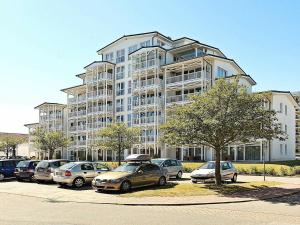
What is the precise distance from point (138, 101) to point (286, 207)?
39879 mm

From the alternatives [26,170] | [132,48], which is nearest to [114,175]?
[26,170]

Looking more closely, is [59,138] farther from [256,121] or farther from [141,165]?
[256,121]

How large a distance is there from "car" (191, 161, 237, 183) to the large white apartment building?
17343mm

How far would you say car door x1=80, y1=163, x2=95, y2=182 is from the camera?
21625mm

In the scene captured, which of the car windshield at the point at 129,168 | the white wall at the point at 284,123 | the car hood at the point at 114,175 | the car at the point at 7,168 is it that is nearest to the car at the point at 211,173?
the car windshield at the point at 129,168

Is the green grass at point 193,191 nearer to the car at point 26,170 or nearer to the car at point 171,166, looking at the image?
the car at point 171,166

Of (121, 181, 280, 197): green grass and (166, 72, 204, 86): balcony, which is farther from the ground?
(166, 72, 204, 86): balcony

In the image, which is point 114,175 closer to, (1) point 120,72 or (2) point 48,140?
(2) point 48,140

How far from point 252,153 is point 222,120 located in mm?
27724

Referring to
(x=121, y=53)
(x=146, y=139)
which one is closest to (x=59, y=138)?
(x=146, y=139)

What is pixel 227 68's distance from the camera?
163 ft

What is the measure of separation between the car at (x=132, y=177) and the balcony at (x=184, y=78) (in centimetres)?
2592

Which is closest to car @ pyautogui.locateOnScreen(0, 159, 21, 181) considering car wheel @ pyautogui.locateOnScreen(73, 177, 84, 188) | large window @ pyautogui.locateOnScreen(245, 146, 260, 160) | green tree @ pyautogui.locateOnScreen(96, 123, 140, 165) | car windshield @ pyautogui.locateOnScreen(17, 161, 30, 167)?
car windshield @ pyautogui.locateOnScreen(17, 161, 30, 167)

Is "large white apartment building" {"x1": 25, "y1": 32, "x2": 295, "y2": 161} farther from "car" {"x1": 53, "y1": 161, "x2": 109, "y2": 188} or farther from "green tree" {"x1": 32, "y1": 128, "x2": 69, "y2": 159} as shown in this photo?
"car" {"x1": 53, "y1": 161, "x2": 109, "y2": 188}
